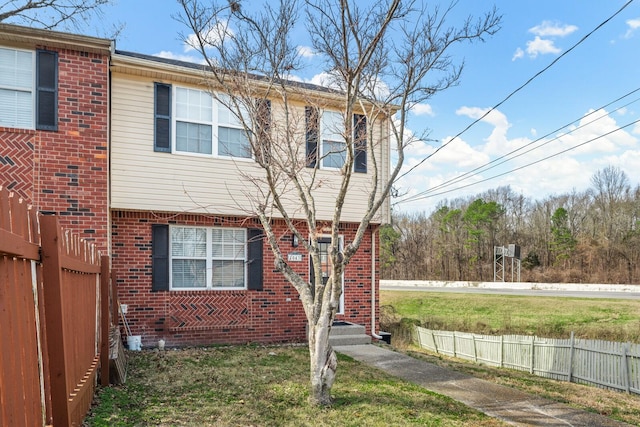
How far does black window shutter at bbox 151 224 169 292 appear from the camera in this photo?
9.13 metres

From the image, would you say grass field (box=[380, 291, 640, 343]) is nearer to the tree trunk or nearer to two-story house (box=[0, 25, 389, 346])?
two-story house (box=[0, 25, 389, 346])

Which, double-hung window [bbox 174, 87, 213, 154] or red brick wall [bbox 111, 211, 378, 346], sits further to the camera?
double-hung window [bbox 174, 87, 213, 154]

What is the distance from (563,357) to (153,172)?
9.59 m

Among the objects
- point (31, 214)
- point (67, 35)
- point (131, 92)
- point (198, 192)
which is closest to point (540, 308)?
point (198, 192)

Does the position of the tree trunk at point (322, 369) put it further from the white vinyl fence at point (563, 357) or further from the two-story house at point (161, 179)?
the white vinyl fence at point (563, 357)

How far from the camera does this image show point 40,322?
111 inches

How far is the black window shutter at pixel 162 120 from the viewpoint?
9.06m

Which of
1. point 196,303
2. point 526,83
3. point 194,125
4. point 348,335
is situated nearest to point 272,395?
point 196,303

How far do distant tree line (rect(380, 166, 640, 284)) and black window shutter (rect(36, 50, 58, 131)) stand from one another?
35218 millimetres

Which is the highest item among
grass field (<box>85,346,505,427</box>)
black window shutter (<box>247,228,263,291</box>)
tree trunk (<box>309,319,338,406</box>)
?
black window shutter (<box>247,228,263,291</box>)

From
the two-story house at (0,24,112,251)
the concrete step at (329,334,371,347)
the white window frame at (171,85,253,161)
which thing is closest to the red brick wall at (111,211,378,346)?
the two-story house at (0,24,112,251)

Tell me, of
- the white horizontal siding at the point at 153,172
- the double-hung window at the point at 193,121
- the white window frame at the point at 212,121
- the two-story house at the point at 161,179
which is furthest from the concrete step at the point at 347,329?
the double-hung window at the point at 193,121

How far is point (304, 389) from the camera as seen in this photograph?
602 centimetres

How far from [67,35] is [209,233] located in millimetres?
4473
